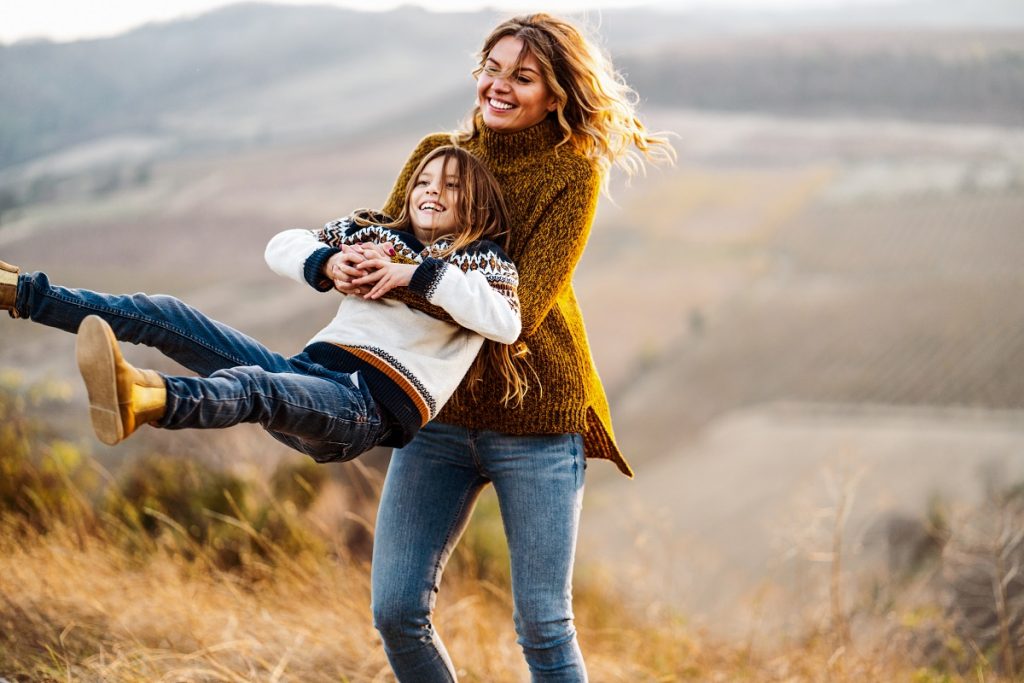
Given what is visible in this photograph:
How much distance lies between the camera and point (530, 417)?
1.79 metres

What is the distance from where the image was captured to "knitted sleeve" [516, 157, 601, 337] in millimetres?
1734

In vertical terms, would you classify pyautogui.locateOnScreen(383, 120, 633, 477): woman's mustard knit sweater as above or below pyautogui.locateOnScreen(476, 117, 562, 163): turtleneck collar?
below

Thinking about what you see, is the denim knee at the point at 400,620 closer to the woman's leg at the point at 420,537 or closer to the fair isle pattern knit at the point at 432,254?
the woman's leg at the point at 420,537

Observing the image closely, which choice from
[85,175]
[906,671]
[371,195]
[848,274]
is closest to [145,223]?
[85,175]

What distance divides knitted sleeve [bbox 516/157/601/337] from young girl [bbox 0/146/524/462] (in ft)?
0.18

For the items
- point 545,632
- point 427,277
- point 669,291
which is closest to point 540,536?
point 545,632

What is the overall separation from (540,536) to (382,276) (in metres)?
0.56

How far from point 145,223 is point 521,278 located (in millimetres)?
18914

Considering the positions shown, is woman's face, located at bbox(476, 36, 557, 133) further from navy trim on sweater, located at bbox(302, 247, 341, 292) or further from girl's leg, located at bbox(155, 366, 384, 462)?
girl's leg, located at bbox(155, 366, 384, 462)

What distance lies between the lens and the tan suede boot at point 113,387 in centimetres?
133

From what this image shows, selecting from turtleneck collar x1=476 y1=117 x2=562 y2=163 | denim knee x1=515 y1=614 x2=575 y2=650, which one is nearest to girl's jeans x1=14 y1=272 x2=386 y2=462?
denim knee x1=515 y1=614 x2=575 y2=650

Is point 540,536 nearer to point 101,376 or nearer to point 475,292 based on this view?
point 475,292

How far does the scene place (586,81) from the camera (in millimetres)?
1950

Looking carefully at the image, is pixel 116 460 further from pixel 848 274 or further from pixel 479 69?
pixel 848 274
